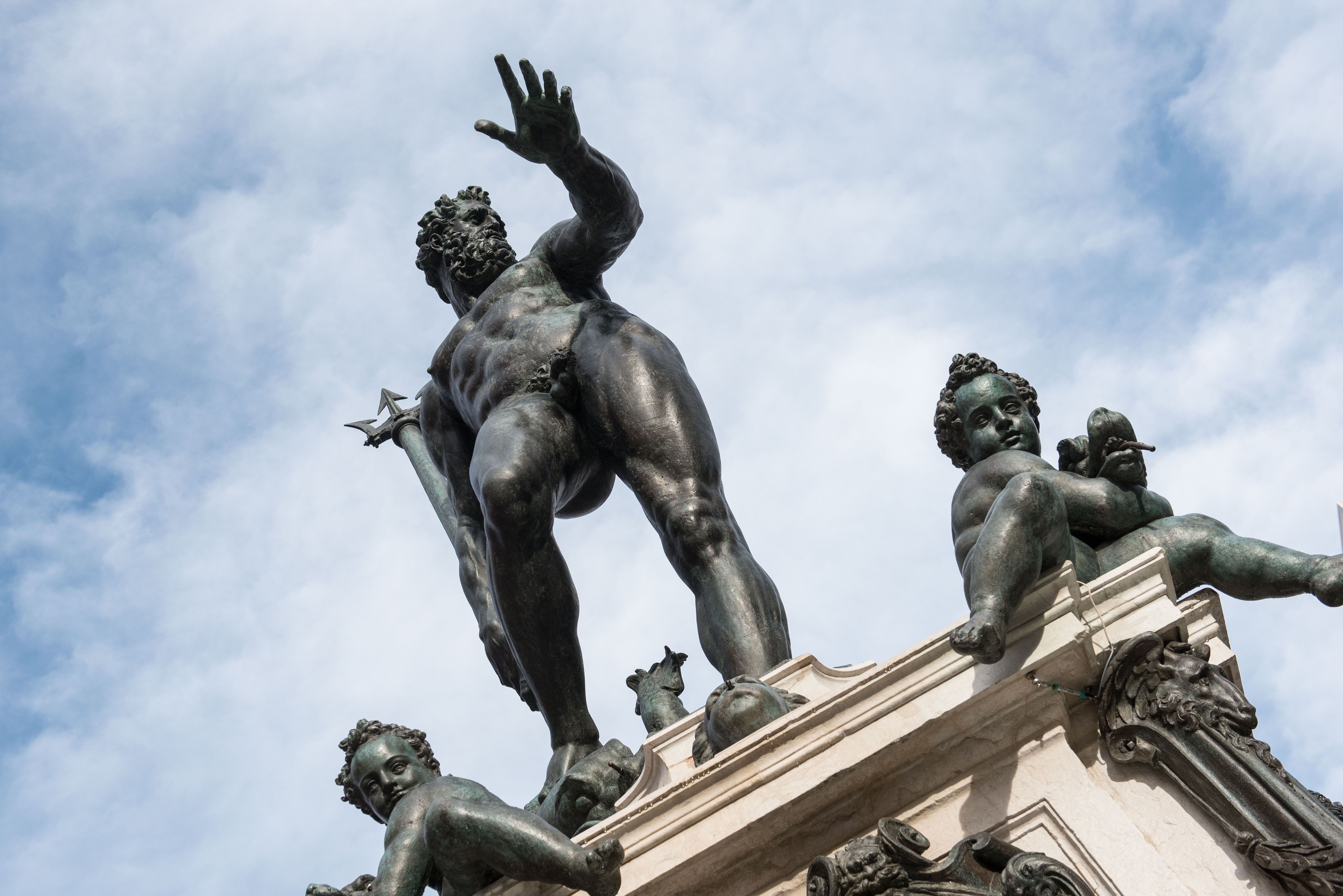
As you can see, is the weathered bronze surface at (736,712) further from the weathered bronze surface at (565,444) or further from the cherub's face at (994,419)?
the cherub's face at (994,419)

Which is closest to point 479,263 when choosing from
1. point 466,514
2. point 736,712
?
point 466,514

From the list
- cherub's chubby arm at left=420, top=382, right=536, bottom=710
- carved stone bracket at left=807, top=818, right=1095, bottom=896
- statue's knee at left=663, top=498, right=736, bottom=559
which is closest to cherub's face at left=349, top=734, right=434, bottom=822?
cherub's chubby arm at left=420, top=382, right=536, bottom=710

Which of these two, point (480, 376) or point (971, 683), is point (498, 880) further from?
point (480, 376)

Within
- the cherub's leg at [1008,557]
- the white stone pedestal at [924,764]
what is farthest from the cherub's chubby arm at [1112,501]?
the white stone pedestal at [924,764]

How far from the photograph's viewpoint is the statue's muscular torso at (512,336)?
26.8ft

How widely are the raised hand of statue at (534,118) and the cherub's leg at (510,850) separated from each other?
329 centimetres

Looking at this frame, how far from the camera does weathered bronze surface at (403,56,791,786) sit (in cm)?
720

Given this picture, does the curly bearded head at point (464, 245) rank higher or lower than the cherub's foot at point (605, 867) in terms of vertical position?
higher

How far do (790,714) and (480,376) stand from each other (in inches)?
134

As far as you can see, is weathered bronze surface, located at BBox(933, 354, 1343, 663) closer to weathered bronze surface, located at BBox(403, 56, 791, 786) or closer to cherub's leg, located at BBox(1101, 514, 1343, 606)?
cherub's leg, located at BBox(1101, 514, 1343, 606)

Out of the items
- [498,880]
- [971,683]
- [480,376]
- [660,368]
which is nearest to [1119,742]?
[971,683]

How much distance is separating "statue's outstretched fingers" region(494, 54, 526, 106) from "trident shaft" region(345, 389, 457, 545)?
3.17m

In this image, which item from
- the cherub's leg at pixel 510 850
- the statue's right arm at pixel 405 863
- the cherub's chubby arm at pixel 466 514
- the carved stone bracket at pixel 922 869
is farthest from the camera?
the cherub's chubby arm at pixel 466 514

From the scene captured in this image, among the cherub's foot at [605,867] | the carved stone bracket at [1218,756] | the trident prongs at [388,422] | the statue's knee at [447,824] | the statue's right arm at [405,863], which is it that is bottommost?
the carved stone bracket at [1218,756]
